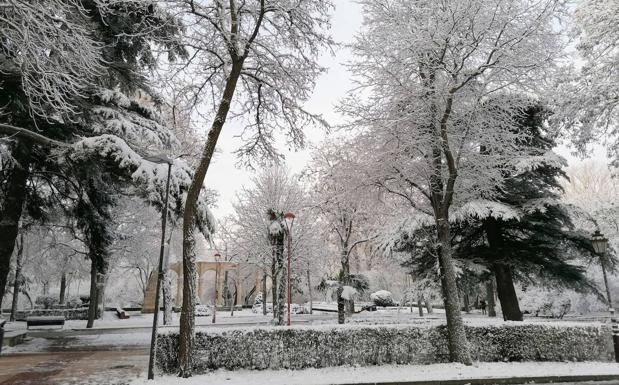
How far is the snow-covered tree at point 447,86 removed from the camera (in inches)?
400

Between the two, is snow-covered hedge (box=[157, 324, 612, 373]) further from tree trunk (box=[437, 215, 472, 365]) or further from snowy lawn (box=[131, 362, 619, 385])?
tree trunk (box=[437, 215, 472, 365])

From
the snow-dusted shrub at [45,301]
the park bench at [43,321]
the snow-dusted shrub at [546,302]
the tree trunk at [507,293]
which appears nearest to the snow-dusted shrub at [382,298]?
the snow-dusted shrub at [546,302]

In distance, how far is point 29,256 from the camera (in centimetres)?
2723

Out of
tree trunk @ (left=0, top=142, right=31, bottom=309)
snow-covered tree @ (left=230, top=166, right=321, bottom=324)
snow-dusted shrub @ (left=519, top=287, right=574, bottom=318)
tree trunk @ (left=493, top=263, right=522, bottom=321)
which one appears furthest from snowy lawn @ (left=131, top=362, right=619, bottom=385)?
snow-dusted shrub @ (left=519, top=287, right=574, bottom=318)

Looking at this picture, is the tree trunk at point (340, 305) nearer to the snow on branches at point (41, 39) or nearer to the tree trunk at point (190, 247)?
the tree trunk at point (190, 247)

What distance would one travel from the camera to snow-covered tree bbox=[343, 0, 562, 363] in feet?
33.3

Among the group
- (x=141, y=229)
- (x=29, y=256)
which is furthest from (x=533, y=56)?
(x=29, y=256)

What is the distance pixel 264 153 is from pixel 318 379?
256 inches

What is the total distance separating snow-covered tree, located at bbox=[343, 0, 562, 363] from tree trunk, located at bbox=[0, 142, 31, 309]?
10.00 m

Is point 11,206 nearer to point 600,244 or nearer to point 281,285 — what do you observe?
point 281,285

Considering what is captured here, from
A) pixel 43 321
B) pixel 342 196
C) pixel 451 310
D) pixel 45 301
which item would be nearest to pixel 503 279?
pixel 451 310

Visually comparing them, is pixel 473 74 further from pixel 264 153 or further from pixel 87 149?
pixel 87 149

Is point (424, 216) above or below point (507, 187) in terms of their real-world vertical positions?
below

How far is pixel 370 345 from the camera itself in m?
10.3
